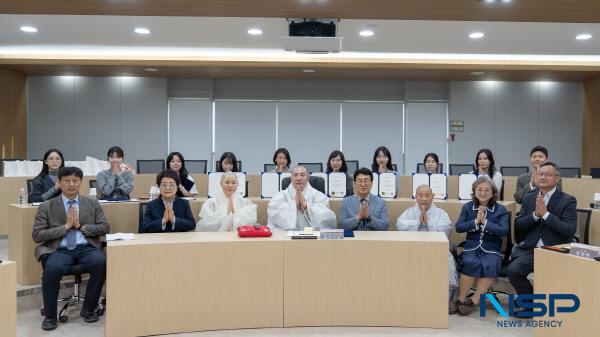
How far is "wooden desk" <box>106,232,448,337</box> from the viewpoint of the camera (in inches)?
146

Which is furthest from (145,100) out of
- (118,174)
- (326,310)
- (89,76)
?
(326,310)

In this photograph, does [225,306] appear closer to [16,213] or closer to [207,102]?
[16,213]

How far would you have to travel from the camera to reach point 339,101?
985 cm

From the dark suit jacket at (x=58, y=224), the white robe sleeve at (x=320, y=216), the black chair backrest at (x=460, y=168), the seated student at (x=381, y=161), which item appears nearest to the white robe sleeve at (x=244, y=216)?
the white robe sleeve at (x=320, y=216)

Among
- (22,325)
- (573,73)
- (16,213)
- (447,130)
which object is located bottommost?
(22,325)

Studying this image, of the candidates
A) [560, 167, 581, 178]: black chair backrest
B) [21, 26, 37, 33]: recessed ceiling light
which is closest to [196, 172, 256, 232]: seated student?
[21, 26, 37, 33]: recessed ceiling light

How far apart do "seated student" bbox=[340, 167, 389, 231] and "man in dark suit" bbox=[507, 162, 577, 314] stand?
1.08m

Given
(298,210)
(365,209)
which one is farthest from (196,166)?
(365,209)

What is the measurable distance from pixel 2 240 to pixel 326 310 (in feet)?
14.8

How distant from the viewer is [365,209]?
14.6 feet

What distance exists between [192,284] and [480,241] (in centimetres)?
232

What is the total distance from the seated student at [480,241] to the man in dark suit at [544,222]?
0.15m

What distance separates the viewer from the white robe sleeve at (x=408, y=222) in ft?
14.9

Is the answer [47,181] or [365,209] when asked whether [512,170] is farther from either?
[47,181]
